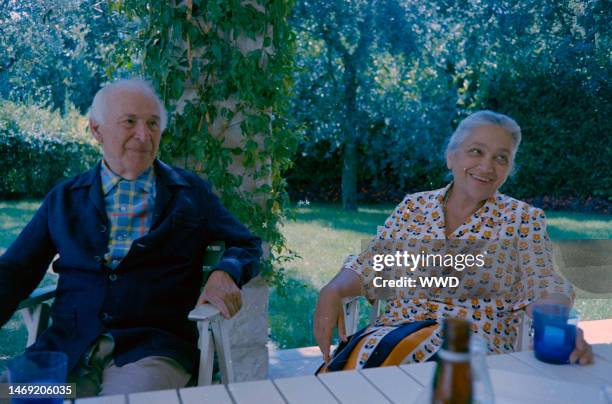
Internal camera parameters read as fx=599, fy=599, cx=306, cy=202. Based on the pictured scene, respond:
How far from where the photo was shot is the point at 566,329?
1.21 metres

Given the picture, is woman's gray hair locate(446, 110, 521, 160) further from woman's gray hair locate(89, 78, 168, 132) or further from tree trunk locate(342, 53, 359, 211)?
tree trunk locate(342, 53, 359, 211)

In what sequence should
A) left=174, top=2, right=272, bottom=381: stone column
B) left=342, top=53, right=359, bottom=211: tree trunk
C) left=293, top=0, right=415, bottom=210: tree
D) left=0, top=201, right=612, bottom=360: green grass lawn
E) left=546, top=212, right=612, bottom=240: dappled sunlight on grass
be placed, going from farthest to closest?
1. left=342, top=53, right=359, bottom=211: tree trunk
2. left=293, top=0, right=415, bottom=210: tree
3. left=546, top=212, right=612, bottom=240: dappled sunlight on grass
4. left=0, top=201, right=612, bottom=360: green grass lawn
5. left=174, top=2, right=272, bottom=381: stone column

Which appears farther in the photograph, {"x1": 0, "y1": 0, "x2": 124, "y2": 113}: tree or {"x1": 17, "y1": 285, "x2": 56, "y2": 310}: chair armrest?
{"x1": 0, "y1": 0, "x2": 124, "y2": 113}: tree

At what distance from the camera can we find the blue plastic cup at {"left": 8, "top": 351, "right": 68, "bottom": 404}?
90 centimetres

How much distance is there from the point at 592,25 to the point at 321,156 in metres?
3.60

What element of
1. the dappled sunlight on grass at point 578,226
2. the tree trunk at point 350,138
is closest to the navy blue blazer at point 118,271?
the dappled sunlight on grass at point 578,226

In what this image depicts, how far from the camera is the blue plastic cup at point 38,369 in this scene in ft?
2.96

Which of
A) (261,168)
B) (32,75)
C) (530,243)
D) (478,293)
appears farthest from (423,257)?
(32,75)

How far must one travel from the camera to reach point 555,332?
1.22 m

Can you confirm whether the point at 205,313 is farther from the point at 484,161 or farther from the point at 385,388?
the point at 484,161

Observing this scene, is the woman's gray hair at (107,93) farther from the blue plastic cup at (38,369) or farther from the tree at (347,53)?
the tree at (347,53)

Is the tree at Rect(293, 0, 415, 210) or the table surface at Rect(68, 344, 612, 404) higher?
the tree at Rect(293, 0, 415, 210)

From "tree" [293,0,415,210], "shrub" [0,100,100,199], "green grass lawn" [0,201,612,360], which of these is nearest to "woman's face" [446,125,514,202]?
"green grass lawn" [0,201,612,360]

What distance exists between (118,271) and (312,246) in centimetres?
416
